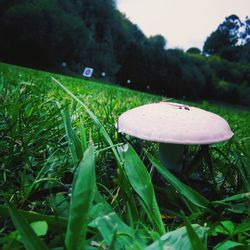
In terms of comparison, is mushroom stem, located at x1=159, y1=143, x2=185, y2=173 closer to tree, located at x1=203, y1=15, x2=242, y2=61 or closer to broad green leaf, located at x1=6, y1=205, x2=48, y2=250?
broad green leaf, located at x1=6, y1=205, x2=48, y2=250

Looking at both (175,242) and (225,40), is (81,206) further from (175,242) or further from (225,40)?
(225,40)

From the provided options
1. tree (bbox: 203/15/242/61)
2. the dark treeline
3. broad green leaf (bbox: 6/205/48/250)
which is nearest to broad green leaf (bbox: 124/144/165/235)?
broad green leaf (bbox: 6/205/48/250)

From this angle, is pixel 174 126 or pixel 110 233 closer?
pixel 110 233

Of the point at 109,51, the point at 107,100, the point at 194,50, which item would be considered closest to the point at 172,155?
the point at 107,100

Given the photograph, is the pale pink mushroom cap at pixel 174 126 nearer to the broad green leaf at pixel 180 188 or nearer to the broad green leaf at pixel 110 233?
the broad green leaf at pixel 180 188

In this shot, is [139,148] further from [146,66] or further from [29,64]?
[146,66]

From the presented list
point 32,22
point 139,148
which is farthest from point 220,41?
point 139,148

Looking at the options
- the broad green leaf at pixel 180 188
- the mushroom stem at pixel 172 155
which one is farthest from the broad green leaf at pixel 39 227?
the mushroom stem at pixel 172 155
